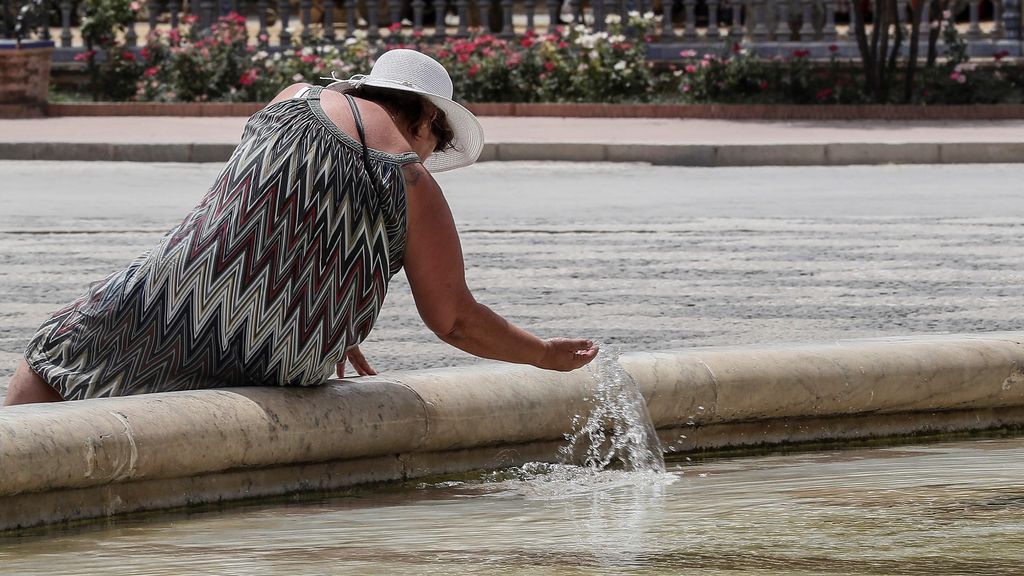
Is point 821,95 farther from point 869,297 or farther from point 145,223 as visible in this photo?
point 869,297

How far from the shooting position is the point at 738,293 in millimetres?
8234

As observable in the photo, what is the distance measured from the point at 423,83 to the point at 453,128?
22 centimetres

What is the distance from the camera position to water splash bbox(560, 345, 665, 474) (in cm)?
A: 502

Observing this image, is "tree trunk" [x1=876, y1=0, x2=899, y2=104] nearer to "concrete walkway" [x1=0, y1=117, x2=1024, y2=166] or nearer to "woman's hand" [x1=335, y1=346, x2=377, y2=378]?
"concrete walkway" [x1=0, y1=117, x2=1024, y2=166]

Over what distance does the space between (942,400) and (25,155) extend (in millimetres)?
12215

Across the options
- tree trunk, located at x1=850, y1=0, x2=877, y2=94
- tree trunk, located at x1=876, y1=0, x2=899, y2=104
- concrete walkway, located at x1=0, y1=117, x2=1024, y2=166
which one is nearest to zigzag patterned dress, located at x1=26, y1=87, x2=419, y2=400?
concrete walkway, located at x1=0, y1=117, x2=1024, y2=166

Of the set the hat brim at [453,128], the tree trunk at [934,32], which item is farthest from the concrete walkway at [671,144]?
the hat brim at [453,128]

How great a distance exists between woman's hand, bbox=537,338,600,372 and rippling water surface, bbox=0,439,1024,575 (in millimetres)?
304

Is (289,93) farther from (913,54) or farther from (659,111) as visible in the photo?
(913,54)

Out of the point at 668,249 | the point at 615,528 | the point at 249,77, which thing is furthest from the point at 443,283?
the point at 249,77

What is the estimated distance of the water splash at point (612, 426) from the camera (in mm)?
5023

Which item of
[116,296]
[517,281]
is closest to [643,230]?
[517,281]

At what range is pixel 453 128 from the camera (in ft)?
15.6

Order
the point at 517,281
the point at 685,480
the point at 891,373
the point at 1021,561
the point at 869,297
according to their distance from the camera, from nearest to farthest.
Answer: the point at 1021,561
the point at 685,480
the point at 891,373
the point at 869,297
the point at 517,281
